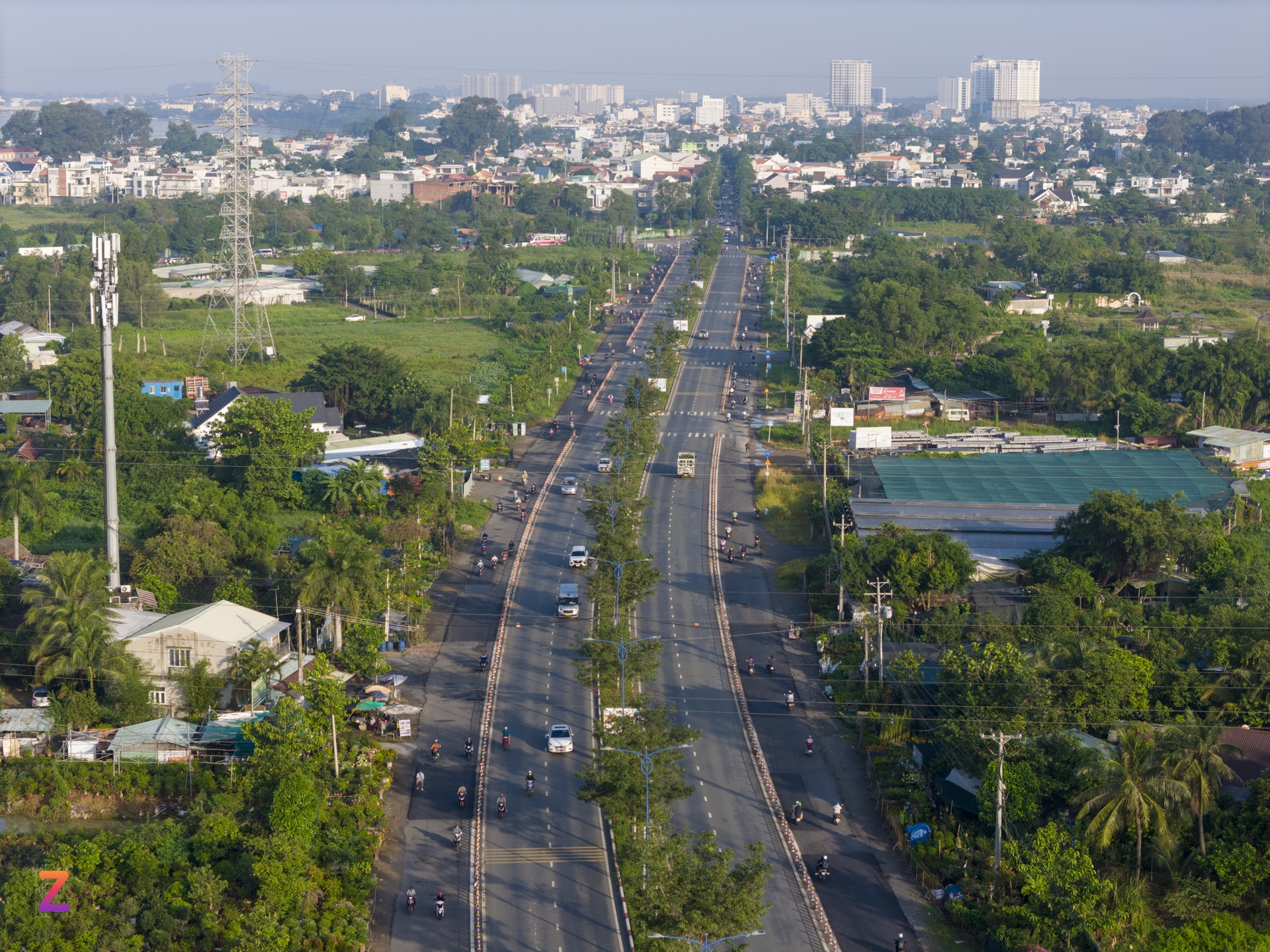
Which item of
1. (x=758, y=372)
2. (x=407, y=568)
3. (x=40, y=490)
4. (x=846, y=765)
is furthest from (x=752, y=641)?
(x=758, y=372)

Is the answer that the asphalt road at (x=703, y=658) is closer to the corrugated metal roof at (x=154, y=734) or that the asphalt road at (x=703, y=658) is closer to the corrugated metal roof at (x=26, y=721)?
the corrugated metal roof at (x=154, y=734)

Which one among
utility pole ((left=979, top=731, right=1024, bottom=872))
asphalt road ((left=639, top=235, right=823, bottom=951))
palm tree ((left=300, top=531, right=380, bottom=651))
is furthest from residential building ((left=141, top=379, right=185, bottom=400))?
utility pole ((left=979, top=731, right=1024, bottom=872))

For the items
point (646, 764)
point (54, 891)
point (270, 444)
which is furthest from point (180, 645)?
point (270, 444)

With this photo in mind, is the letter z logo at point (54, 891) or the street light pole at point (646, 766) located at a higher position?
the street light pole at point (646, 766)

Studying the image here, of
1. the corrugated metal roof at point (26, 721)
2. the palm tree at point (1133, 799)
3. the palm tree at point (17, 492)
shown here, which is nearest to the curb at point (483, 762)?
the corrugated metal roof at point (26, 721)

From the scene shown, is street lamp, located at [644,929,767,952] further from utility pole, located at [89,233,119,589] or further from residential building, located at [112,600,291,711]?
utility pole, located at [89,233,119,589]

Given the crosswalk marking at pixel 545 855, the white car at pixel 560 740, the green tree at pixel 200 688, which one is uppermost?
the green tree at pixel 200 688
